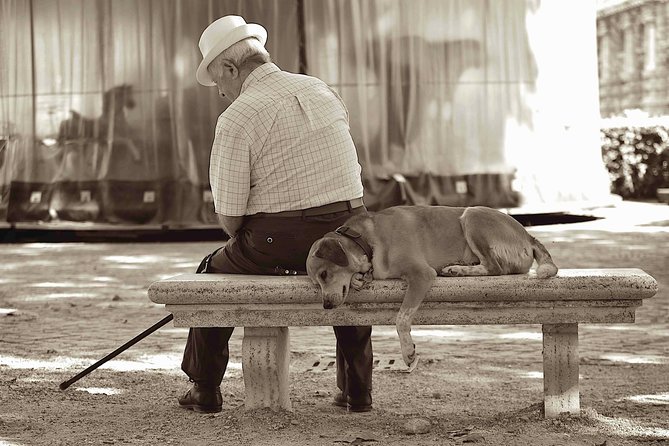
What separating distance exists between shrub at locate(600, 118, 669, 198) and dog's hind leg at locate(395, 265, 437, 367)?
1554cm

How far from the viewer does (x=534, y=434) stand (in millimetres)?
4777

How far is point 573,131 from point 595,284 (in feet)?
35.8

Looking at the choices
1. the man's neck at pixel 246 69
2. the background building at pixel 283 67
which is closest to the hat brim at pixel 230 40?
the man's neck at pixel 246 69

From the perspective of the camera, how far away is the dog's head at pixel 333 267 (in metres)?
4.70

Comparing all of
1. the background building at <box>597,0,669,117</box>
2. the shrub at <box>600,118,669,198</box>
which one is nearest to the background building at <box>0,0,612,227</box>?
the shrub at <box>600,118,669,198</box>

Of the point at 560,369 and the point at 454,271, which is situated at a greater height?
the point at 454,271

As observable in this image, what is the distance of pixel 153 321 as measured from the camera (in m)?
8.18

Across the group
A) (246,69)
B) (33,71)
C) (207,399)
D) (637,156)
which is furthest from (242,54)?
(637,156)

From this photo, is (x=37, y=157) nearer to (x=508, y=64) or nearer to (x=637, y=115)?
(x=508, y=64)

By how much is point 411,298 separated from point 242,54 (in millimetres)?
1367

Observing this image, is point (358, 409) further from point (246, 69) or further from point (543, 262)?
point (246, 69)

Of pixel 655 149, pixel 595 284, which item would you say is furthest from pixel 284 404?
pixel 655 149

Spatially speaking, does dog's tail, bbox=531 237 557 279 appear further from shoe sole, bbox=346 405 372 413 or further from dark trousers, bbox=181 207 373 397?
shoe sole, bbox=346 405 372 413

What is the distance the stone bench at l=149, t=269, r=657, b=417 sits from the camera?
4.73 meters
